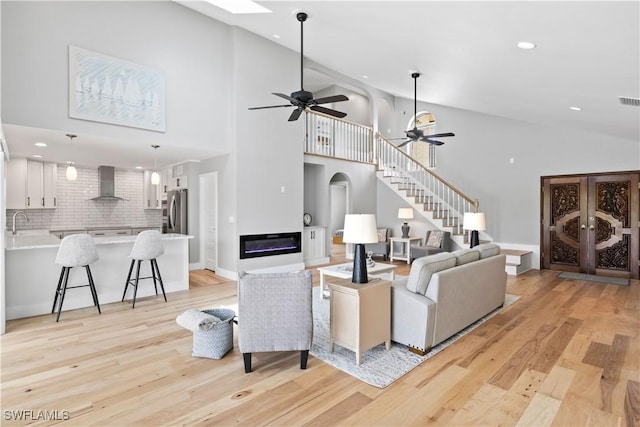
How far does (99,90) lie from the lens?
474 centimetres

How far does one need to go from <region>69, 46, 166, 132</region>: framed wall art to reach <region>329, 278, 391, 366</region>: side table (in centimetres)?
399

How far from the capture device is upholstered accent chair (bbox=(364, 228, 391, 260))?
8.59 metres

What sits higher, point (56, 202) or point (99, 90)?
point (99, 90)

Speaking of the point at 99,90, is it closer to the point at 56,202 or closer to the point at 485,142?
the point at 56,202

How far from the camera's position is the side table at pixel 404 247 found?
26.5ft

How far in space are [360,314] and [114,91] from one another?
14.8 feet

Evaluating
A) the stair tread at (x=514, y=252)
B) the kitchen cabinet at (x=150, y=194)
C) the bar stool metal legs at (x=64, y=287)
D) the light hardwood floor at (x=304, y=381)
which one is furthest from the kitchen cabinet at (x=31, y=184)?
the stair tread at (x=514, y=252)

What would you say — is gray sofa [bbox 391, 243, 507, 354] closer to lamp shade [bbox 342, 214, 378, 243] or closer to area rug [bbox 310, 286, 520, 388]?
area rug [bbox 310, 286, 520, 388]

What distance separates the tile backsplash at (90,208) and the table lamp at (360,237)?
7.28 m

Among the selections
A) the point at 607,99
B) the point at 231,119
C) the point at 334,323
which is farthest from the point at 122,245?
the point at 607,99

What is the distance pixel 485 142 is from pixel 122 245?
7711 mm

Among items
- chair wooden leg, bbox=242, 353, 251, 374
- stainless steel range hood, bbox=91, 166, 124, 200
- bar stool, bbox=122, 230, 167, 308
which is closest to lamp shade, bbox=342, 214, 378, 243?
chair wooden leg, bbox=242, 353, 251, 374

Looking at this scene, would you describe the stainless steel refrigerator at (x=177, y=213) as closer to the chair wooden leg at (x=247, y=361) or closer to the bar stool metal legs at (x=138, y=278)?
the bar stool metal legs at (x=138, y=278)

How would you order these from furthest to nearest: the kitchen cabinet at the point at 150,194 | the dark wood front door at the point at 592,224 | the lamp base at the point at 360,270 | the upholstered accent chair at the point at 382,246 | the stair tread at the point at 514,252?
the kitchen cabinet at the point at 150,194 < the upholstered accent chair at the point at 382,246 < the stair tread at the point at 514,252 < the dark wood front door at the point at 592,224 < the lamp base at the point at 360,270
